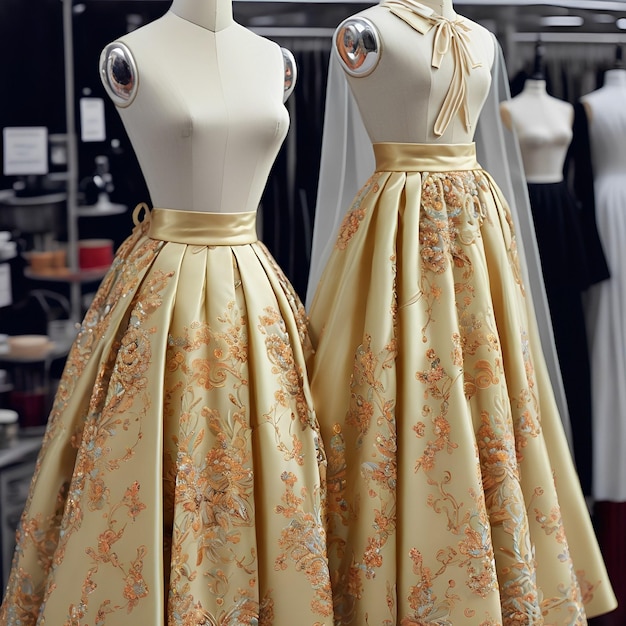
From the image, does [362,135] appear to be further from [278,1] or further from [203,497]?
[203,497]

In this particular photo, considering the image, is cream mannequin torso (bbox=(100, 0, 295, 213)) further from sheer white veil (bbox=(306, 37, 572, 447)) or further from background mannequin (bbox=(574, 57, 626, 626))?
background mannequin (bbox=(574, 57, 626, 626))

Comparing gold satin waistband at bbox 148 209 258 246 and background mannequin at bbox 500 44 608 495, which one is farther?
background mannequin at bbox 500 44 608 495

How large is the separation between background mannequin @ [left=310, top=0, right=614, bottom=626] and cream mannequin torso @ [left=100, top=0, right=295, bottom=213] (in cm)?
Answer: 19

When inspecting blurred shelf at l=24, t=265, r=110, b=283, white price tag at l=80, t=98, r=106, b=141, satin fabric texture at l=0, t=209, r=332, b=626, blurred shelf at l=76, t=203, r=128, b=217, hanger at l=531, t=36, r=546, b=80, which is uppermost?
hanger at l=531, t=36, r=546, b=80

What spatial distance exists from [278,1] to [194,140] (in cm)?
78

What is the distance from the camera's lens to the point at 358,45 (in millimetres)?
1434

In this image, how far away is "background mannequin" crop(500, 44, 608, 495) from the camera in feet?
6.95

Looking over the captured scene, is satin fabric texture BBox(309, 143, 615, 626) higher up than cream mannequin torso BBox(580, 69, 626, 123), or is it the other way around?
cream mannequin torso BBox(580, 69, 626, 123)

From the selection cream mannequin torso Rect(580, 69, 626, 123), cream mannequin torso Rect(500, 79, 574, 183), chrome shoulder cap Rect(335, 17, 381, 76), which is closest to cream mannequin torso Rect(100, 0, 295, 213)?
chrome shoulder cap Rect(335, 17, 381, 76)

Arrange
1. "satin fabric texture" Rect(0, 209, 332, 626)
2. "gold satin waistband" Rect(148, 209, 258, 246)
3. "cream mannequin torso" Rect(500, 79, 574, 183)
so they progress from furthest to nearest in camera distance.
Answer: "cream mannequin torso" Rect(500, 79, 574, 183)
"gold satin waistband" Rect(148, 209, 258, 246)
"satin fabric texture" Rect(0, 209, 332, 626)

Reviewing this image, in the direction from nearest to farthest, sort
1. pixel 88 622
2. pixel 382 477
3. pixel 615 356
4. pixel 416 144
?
pixel 88 622
pixel 382 477
pixel 416 144
pixel 615 356

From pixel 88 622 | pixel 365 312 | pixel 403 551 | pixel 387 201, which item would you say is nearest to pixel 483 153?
pixel 387 201

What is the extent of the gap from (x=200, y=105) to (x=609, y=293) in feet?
4.27

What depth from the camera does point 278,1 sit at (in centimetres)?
194
